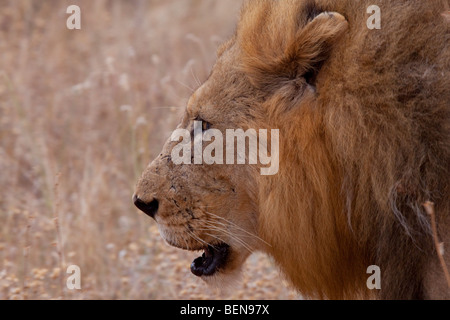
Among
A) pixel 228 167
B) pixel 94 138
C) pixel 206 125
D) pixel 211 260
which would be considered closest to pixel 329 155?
pixel 228 167

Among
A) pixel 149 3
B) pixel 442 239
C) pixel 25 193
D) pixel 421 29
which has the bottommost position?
pixel 442 239

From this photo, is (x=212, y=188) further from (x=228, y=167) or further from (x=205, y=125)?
(x=205, y=125)

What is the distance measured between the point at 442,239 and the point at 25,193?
3.48 metres

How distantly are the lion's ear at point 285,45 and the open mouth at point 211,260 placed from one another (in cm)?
73

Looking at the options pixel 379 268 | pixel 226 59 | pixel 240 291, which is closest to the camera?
pixel 379 268

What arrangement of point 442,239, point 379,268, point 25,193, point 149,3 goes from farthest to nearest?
point 149,3
point 25,193
point 379,268
point 442,239

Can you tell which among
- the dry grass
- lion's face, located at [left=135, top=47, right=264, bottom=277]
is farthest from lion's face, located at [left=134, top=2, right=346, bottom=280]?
the dry grass

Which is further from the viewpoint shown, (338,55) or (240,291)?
(240,291)

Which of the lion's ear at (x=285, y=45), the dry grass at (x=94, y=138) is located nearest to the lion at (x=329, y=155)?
the lion's ear at (x=285, y=45)

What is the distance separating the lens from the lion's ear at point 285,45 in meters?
2.52

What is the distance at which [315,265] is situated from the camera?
9.12 ft
